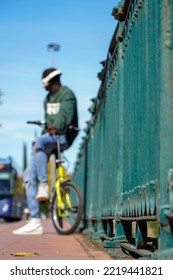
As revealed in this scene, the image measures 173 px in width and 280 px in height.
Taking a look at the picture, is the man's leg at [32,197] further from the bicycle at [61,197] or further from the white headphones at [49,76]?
the white headphones at [49,76]

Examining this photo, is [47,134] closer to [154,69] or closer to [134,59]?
[134,59]

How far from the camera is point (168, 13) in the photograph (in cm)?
343

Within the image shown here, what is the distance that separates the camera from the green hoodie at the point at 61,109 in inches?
382

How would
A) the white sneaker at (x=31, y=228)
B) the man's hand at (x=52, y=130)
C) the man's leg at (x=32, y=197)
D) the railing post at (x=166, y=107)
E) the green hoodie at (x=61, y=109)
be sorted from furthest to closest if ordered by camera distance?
the green hoodie at (x=61, y=109) → the man's hand at (x=52, y=130) → the man's leg at (x=32, y=197) → the white sneaker at (x=31, y=228) → the railing post at (x=166, y=107)

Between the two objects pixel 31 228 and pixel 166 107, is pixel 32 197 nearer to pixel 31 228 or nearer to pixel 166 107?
pixel 31 228

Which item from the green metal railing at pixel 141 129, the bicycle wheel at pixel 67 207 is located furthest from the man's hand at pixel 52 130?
the green metal railing at pixel 141 129

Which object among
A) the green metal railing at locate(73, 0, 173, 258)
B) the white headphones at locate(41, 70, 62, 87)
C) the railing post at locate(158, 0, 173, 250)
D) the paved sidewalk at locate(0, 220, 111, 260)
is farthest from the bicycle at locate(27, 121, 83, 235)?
the railing post at locate(158, 0, 173, 250)

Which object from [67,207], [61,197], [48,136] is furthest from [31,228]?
[48,136]

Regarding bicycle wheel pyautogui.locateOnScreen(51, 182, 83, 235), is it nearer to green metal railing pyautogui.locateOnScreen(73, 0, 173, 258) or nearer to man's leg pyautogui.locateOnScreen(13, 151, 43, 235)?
man's leg pyautogui.locateOnScreen(13, 151, 43, 235)
